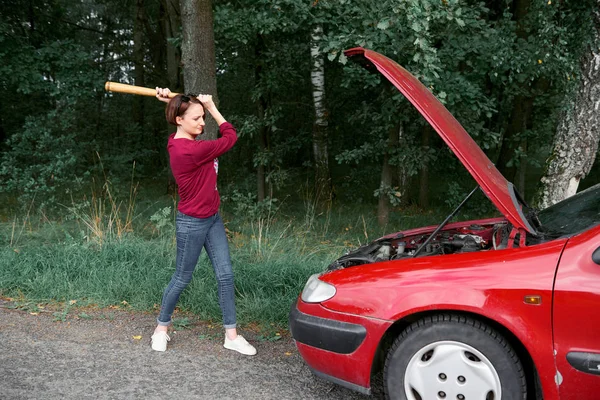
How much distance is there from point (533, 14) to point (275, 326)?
5.57m

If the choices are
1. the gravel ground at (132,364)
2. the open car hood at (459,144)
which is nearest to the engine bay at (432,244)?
the open car hood at (459,144)

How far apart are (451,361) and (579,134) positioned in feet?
15.2

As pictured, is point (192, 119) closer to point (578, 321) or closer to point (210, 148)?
point (210, 148)

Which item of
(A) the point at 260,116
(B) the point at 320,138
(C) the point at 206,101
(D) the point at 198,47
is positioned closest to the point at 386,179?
(B) the point at 320,138

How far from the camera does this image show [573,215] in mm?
3309

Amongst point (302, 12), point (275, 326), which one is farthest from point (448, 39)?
point (275, 326)

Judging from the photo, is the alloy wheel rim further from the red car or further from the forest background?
the forest background

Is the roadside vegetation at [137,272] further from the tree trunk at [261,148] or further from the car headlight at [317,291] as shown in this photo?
the tree trunk at [261,148]

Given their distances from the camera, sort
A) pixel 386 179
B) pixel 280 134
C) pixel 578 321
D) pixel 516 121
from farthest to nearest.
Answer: pixel 280 134
pixel 516 121
pixel 386 179
pixel 578 321

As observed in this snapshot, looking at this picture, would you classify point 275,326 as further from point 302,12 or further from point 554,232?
point 302,12

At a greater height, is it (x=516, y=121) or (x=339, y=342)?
(x=516, y=121)

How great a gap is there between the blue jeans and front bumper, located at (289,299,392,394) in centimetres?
96

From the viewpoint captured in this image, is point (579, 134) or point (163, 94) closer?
point (163, 94)

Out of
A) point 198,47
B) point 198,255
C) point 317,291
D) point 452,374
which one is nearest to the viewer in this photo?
point 452,374
